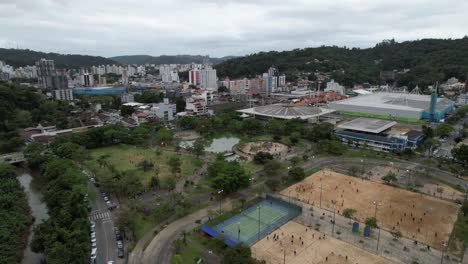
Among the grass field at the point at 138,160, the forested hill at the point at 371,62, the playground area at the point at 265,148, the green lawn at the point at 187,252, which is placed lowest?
the green lawn at the point at 187,252

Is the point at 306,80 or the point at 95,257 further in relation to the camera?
the point at 306,80

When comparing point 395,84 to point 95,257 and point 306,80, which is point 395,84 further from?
point 95,257

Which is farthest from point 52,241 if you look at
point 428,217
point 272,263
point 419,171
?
point 419,171

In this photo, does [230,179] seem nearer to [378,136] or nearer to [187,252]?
[187,252]

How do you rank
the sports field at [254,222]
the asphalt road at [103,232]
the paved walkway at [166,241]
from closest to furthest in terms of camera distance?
1. the paved walkway at [166,241]
2. the asphalt road at [103,232]
3. the sports field at [254,222]

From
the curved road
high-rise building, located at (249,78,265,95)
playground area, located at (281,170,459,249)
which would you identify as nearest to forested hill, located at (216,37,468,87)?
high-rise building, located at (249,78,265,95)

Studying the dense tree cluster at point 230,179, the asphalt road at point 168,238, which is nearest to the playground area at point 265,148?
the dense tree cluster at point 230,179

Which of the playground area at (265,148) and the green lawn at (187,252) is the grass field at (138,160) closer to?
the playground area at (265,148)
